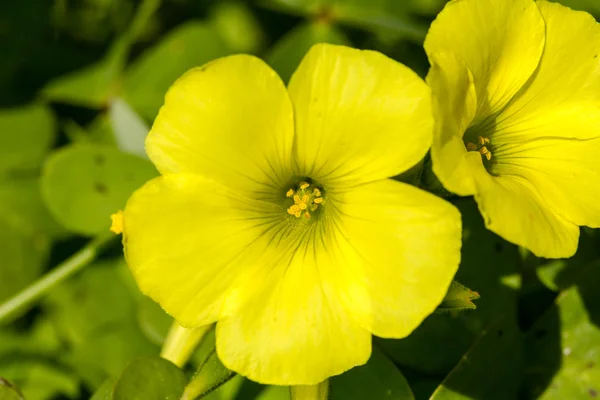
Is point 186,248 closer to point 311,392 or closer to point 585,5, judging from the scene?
point 311,392

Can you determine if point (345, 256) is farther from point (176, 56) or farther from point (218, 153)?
point (176, 56)

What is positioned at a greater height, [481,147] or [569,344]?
[481,147]

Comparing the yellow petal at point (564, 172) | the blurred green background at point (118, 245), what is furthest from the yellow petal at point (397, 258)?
the blurred green background at point (118, 245)

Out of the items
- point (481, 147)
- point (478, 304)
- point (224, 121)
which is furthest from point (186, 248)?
point (478, 304)

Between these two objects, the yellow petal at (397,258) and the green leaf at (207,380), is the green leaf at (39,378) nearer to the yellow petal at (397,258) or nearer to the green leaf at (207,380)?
the green leaf at (207,380)

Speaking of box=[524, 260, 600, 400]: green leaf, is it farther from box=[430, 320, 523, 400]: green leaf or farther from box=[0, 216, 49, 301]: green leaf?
box=[0, 216, 49, 301]: green leaf

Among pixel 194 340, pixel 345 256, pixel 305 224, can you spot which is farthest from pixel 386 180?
pixel 194 340

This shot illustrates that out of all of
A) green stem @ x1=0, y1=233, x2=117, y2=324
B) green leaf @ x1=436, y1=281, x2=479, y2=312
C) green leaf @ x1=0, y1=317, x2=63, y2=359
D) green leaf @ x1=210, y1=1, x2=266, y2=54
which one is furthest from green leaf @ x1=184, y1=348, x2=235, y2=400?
green leaf @ x1=210, y1=1, x2=266, y2=54
